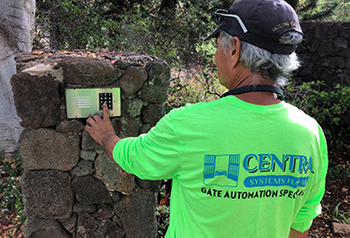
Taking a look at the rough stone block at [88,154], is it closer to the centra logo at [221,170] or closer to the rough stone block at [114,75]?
the rough stone block at [114,75]

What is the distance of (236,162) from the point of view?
1.17 m

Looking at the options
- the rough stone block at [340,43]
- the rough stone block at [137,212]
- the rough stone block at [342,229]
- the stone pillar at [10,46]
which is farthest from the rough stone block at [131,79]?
the rough stone block at [340,43]

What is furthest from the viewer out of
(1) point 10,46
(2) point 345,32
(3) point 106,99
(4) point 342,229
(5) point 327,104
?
(2) point 345,32

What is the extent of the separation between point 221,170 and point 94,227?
62.3 inches

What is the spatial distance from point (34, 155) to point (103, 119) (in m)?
0.61

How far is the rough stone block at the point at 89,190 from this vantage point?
7.29 ft

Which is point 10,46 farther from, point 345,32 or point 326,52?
point 345,32

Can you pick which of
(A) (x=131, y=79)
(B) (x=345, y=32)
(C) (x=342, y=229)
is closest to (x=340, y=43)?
(B) (x=345, y=32)

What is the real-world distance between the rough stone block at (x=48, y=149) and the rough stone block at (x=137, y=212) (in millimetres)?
542

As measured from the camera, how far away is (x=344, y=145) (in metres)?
5.55

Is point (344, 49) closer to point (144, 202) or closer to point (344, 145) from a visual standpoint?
point (344, 145)

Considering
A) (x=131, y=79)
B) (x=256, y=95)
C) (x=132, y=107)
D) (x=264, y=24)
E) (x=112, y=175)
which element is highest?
(x=264, y=24)

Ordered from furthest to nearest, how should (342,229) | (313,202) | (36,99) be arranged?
(342,229), (36,99), (313,202)

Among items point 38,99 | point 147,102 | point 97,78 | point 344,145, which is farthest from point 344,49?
point 38,99
